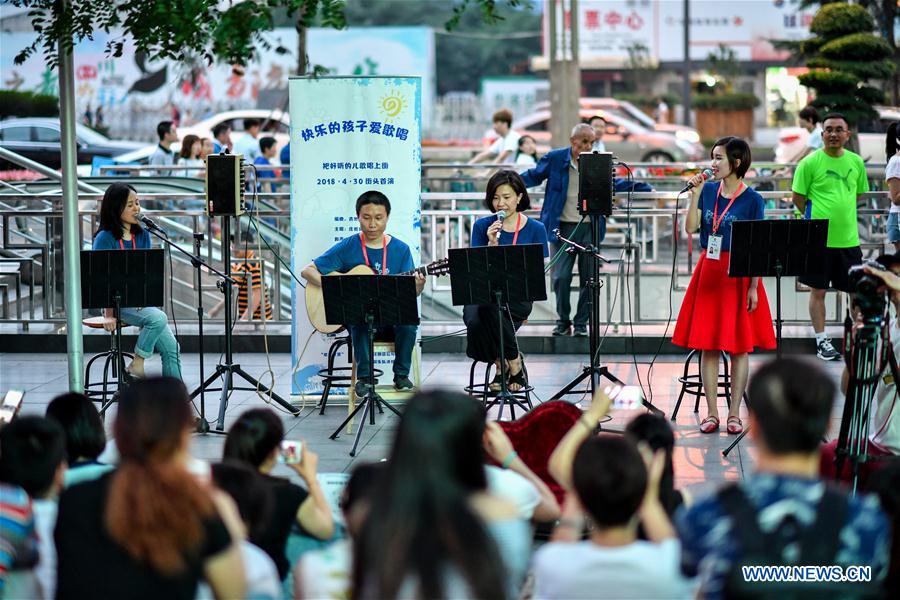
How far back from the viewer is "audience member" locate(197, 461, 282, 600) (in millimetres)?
3783

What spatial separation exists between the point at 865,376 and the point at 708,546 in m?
2.67

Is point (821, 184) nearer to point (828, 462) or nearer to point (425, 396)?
point (828, 462)

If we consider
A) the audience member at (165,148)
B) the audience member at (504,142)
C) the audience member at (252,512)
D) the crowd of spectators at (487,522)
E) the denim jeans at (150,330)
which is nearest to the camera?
the crowd of spectators at (487,522)

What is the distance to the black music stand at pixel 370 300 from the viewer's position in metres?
7.63

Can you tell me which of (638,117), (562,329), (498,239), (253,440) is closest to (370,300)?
(498,239)

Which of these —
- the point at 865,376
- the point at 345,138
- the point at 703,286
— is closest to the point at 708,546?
the point at 865,376

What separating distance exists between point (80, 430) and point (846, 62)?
1595cm

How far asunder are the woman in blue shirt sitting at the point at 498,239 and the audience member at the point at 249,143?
9596 mm

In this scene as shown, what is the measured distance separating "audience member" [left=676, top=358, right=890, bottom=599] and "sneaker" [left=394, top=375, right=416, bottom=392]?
5299mm

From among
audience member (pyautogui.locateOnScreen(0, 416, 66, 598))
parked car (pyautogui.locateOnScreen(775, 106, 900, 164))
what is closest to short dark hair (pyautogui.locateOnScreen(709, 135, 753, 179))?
audience member (pyautogui.locateOnScreen(0, 416, 66, 598))

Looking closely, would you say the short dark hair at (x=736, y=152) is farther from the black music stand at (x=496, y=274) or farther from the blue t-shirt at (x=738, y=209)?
the black music stand at (x=496, y=274)

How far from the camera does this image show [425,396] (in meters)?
3.14

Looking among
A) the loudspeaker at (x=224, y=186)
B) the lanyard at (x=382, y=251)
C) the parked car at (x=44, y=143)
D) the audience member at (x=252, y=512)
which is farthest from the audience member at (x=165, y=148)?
the audience member at (x=252, y=512)

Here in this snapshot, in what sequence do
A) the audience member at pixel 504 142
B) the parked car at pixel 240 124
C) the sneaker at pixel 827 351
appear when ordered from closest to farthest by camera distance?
the sneaker at pixel 827 351
the audience member at pixel 504 142
the parked car at pixel 240 124
